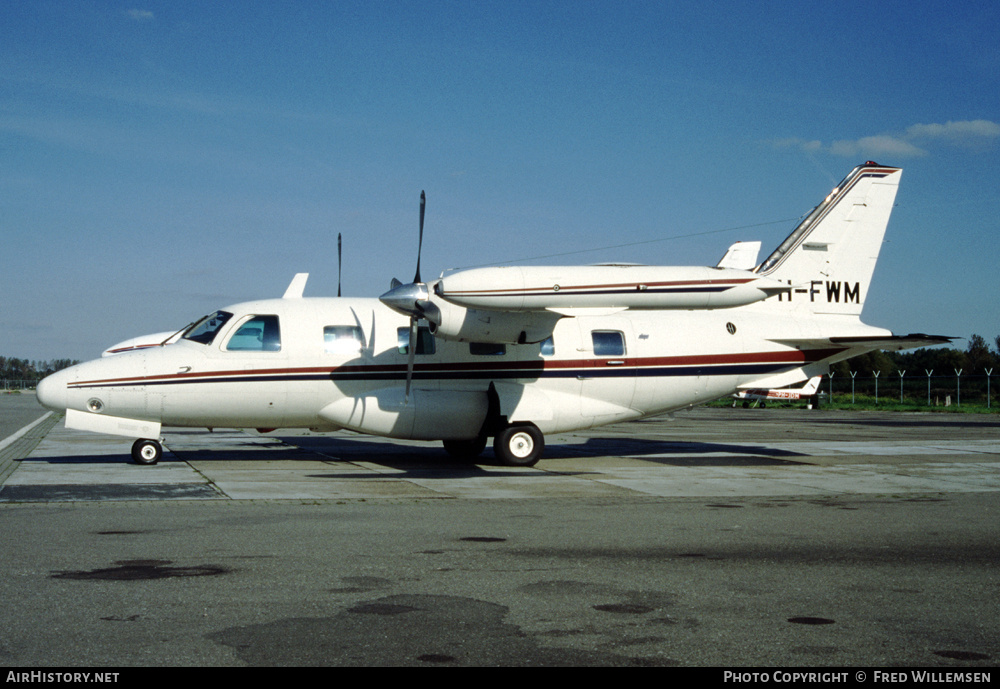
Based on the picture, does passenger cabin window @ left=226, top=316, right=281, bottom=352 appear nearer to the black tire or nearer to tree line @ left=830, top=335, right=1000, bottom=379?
the black tire

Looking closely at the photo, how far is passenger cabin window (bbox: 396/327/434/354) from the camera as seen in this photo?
1767 cm

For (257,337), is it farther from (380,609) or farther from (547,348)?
(380,609)

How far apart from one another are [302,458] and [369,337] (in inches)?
137

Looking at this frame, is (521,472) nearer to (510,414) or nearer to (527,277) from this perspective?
(510,414)

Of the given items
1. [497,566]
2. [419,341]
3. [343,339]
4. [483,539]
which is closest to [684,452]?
[419,341]

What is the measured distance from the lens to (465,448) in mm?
19422

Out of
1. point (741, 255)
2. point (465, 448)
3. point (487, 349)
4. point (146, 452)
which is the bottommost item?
point (146, 452)

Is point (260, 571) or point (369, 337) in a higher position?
point (369, 337)

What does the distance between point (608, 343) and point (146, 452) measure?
30.4 ft

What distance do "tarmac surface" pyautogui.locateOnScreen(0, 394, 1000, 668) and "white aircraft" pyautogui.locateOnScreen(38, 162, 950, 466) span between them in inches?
47.2

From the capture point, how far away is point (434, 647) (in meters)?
5.52

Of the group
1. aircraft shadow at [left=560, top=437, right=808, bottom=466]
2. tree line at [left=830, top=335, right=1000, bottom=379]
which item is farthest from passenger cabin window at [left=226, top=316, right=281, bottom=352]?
tree line at [left=830, top=335, right=1000, bottom=379]

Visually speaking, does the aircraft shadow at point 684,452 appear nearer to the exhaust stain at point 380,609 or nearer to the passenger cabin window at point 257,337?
the passenger cabin window at point 257,337
